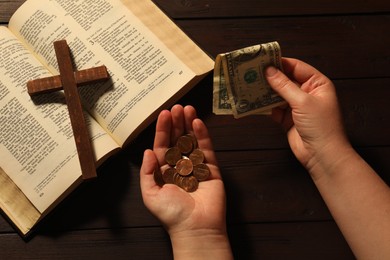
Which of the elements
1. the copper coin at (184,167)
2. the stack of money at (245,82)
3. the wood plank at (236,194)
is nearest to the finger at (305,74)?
the stack of money at (245,82)

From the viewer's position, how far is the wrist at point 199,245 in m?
0.72

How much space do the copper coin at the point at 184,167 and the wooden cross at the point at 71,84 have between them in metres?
0.15

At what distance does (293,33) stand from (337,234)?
0.39 meters

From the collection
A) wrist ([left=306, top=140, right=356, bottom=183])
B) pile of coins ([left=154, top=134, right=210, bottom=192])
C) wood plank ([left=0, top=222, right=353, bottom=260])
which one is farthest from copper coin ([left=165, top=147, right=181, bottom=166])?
wrist ([left=306, top=140, right=356, bottom=183])

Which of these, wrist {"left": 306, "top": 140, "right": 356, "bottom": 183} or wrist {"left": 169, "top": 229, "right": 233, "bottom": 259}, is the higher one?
wrist {"left": 306, "top": 140, "right": 356, "bottom": 183}

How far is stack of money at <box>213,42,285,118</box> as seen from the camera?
27.5 inches

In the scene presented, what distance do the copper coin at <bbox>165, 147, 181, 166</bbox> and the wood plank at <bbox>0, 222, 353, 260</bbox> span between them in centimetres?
12

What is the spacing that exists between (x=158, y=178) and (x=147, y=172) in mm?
24

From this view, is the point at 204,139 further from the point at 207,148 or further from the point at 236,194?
the point at 236,194

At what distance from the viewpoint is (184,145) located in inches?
30.8

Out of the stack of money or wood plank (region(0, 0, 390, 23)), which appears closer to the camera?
the stack of money

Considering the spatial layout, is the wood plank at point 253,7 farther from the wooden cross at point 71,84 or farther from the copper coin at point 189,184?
the copper coin at point 189,184

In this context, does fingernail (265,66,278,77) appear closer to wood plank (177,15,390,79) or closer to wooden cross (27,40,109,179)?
wood plank (177,15,390,79)

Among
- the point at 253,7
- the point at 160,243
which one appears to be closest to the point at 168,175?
the point at 160,243
